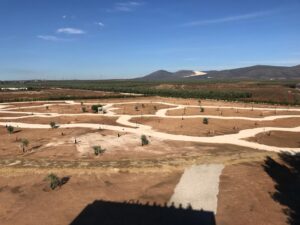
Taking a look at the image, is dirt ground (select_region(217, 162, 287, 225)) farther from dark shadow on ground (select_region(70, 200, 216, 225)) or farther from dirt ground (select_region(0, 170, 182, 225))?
dirt ground (select_region(0, 170, 182, 225))

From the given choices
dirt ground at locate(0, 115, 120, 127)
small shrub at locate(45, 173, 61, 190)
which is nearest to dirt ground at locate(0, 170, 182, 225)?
small shrub at locate(45, 173, 61, 190)

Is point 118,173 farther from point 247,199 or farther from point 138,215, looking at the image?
point 247,199

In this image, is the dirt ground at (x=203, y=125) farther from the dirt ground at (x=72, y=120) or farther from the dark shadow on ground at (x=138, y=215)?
the dark shadow on ground at (x=138, y=215)

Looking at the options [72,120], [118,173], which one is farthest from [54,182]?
[72,120]

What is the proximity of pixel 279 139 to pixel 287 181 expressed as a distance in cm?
1266

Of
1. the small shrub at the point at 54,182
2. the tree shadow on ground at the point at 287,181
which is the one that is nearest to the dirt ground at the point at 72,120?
the small shrub at the point at 54,182

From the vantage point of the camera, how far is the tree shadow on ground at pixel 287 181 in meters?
16.9

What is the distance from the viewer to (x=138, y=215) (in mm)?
16312

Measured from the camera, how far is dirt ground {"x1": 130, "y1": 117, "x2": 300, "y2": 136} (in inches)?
1437

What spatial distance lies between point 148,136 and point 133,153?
260 inches

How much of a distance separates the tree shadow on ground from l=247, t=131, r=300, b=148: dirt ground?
383cm

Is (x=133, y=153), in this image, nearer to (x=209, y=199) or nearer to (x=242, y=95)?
(x=209, y=199)

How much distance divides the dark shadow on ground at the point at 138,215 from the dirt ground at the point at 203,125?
60.6 feet

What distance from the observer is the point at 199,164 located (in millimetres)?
24125
